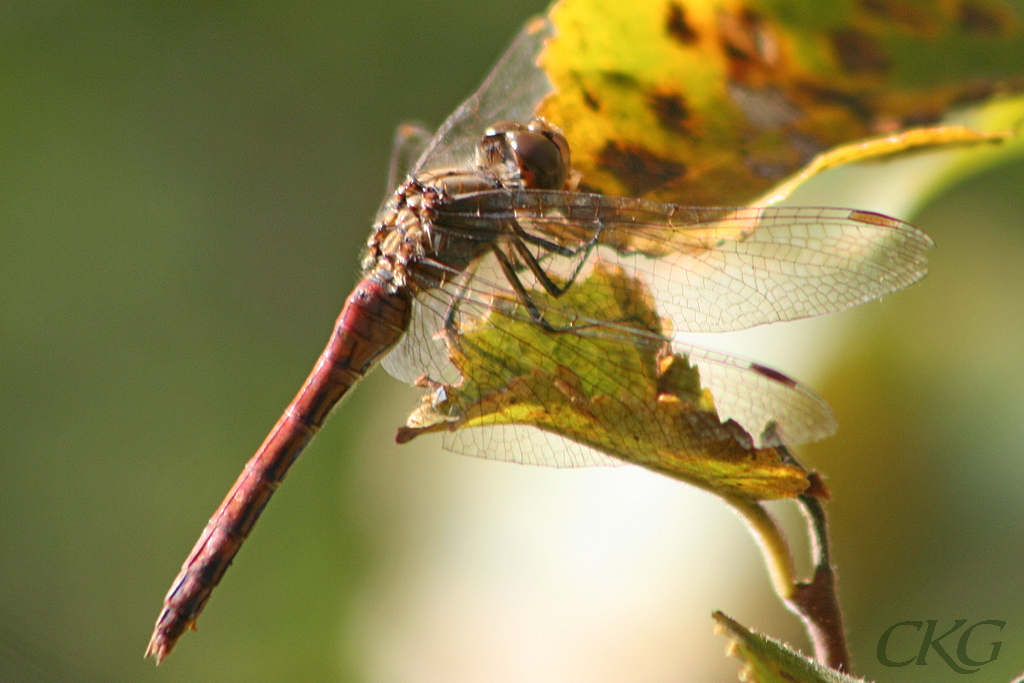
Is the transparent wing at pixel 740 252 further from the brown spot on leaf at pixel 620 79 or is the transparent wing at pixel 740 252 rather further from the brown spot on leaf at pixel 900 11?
the brown spot on leaf at pixel 900 11

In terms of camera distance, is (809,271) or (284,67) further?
(284,67)

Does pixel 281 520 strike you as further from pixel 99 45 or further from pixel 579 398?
pixel 99 45

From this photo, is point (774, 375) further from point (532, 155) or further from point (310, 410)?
point (310, 410)

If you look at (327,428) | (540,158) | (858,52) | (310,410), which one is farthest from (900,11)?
(327,428)

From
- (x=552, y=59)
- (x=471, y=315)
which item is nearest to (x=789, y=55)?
(x=552, y=59)

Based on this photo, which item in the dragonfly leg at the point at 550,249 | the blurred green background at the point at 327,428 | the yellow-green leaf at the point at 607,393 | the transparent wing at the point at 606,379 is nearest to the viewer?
the yellow-green leaf at the point at 607,393

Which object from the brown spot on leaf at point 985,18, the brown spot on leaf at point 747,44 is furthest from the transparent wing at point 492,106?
the brown spot on leaf at point 985,18
